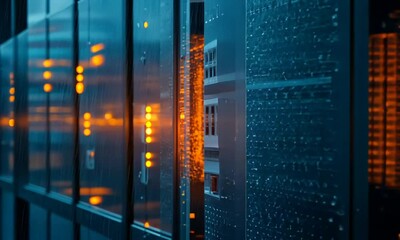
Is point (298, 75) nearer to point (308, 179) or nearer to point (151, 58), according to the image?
point (308, 179)

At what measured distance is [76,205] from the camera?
190 inches

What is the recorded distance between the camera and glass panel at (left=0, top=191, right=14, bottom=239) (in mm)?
6945

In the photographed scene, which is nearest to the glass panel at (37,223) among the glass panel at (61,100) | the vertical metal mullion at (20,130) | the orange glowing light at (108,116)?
the vertical metal mullion at (20,130)

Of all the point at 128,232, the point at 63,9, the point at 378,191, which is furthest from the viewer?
the point at 63,9

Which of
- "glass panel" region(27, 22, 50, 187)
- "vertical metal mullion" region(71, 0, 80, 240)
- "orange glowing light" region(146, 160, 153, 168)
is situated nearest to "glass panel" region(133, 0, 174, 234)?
"orange glowing light" region(146, 160, 153, 168)

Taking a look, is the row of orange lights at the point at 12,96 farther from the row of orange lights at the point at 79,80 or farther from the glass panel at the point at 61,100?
the row of orange lights at the point at 79,80

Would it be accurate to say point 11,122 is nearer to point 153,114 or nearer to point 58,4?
point 58,4

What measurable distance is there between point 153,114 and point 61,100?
6.43ft

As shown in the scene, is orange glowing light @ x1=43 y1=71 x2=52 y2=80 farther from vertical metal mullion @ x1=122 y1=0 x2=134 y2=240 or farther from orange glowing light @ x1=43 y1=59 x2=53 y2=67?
vertical metal mullion @ x1=122 y1=0 x2=134 y2=240

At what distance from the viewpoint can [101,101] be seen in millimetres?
4324

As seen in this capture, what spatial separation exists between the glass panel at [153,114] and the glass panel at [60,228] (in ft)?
4.73

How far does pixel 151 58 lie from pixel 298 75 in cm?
181

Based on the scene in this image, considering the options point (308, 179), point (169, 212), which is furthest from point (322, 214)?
point (169, 212)

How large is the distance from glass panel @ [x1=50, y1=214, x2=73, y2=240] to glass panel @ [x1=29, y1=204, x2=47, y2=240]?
0.25m
